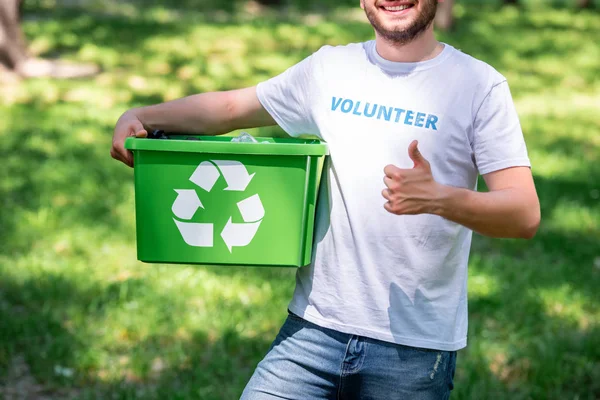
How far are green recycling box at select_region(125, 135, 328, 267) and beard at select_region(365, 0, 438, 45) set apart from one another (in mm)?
302

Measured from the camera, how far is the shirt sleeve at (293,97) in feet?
7.18

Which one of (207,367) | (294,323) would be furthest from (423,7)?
(207,367)

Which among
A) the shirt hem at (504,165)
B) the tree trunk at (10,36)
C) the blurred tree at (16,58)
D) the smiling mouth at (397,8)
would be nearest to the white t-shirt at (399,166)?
the shirt hem at (504,165)

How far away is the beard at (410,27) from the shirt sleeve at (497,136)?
0.23 meters

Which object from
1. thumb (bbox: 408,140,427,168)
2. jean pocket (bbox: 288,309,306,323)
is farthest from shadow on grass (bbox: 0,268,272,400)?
thumb (bbox: 408,140,427,168)

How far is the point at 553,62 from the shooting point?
1091 cm

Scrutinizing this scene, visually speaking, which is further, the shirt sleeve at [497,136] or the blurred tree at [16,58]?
the blurred tree at [16,58]

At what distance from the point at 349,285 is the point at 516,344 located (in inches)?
77.8

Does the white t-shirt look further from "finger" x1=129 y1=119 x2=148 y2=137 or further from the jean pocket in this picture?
"finger" x1=129 y1=119 x2=148 y2=137

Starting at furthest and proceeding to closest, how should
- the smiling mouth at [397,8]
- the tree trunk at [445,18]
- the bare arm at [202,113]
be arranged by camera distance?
the tree trunk at [445,18] < the bare arm at [202,113] < the smiling mouth at [397,8]

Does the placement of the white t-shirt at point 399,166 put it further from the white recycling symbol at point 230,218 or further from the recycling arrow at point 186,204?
the recycling arrow at point 186,204

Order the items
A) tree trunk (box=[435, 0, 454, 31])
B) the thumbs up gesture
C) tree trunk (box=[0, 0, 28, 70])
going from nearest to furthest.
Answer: the thumbs up gesture → tree trunk (box=[0, 0, 28, 70]) → tree trunk (box=[435, 0, 454, 31])

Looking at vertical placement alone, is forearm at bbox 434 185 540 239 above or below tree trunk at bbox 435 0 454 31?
below

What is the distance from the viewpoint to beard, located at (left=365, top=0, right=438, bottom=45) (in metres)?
2.04
